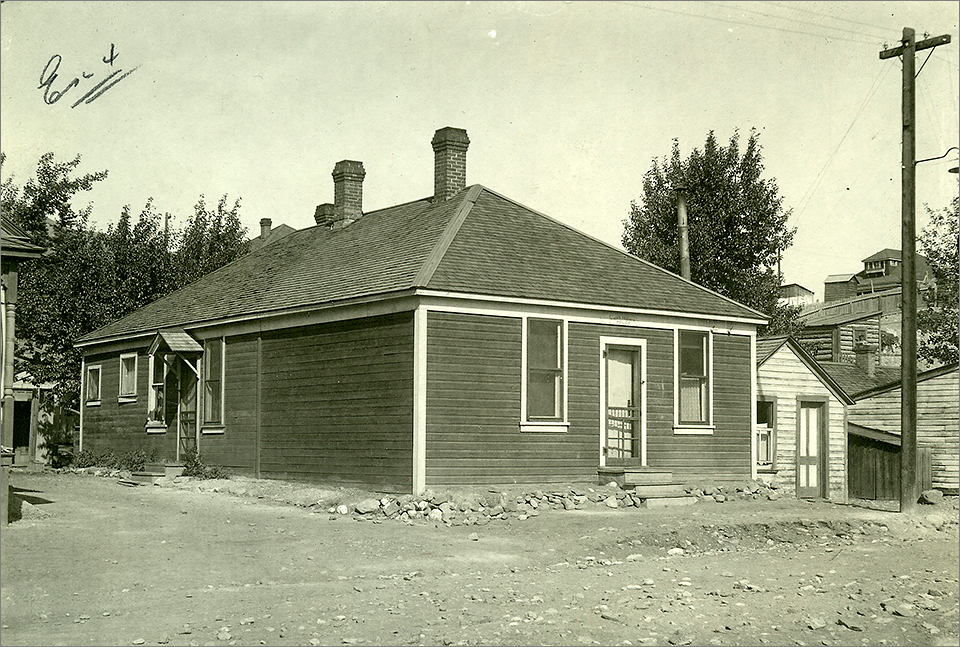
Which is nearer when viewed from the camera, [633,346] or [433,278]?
[433,278]

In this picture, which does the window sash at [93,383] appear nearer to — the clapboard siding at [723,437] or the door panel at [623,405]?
the door panel at [623,405]

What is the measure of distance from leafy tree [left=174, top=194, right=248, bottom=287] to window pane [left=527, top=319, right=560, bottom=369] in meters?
17.3

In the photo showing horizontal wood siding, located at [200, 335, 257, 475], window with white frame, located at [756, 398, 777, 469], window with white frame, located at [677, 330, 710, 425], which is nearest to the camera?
window with white frame, located at [677, 330, 710, 425]

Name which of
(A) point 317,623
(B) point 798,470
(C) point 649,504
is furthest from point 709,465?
(A) point 317,623

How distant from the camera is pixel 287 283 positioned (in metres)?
23.5

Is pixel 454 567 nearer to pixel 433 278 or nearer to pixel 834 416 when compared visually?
pixel 433 278

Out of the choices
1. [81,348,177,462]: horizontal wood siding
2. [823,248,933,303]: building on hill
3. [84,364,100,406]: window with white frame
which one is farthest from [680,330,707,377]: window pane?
[823,248,933,303]: building on hill

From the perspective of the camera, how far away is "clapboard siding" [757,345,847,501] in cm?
2548

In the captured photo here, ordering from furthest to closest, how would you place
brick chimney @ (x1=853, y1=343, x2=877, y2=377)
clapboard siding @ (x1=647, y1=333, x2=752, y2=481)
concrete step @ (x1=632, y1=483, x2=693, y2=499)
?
brick chimney @ (x1=853, y1=343, x2=877, y2=377) → clapboard siding @ (x1=647, y1=333, x2=752, y2=481) → concrete step @ (x1=632, y1=483, x2=693, y2=499)

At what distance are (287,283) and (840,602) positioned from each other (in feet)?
49.9

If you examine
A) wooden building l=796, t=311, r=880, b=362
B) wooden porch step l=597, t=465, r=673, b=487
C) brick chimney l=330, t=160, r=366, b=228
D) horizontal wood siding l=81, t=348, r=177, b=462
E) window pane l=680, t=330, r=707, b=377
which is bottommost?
wooden porch step l=597, t=465, r=673, b=487

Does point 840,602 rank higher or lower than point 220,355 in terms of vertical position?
lower

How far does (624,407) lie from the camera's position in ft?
69.3

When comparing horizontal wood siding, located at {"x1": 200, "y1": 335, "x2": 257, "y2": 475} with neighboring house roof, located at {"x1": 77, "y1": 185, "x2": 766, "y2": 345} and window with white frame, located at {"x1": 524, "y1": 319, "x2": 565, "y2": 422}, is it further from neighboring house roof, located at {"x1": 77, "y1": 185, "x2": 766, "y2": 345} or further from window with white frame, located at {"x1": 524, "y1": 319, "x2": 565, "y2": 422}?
window with white frame, located at {"x1": 524, "y1": 319, "x2": 565, "y2": 422}
